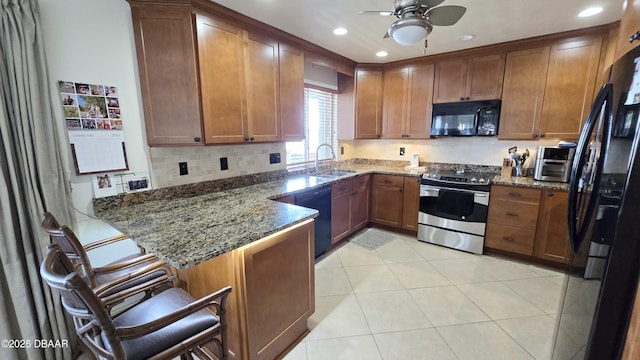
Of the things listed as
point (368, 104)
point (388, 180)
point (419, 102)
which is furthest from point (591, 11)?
point (388, 180)

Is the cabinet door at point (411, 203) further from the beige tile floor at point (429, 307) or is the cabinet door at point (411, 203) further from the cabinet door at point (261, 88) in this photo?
the cabinet door at point (261, 88)

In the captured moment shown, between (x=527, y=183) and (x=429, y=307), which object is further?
(x=527, y=183)

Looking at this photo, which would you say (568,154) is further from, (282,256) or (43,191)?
(43,191)

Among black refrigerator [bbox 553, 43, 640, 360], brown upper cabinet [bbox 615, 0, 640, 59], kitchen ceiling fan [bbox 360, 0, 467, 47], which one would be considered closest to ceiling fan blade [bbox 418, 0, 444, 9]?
kitchen ceiling fan [bbox 360, 0, 467, 47]

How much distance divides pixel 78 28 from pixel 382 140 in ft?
12.1

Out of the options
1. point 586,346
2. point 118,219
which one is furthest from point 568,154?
point 118,219

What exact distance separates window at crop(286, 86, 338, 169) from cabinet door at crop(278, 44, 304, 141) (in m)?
0.49

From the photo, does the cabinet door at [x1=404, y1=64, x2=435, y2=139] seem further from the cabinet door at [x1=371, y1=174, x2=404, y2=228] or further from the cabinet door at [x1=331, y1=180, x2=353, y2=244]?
the cabinet door at [x1=331, y1=180, x2=353, y2=244]

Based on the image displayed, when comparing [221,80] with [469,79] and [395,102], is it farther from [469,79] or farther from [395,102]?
[469,79]

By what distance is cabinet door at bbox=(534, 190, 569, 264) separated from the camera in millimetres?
2621

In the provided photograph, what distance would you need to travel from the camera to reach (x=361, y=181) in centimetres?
355

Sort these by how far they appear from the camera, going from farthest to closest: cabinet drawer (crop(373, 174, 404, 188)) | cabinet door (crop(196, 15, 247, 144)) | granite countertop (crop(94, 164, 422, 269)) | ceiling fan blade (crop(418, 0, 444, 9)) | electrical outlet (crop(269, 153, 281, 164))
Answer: cabinet drawer (crop(373, 174, 404, 188)) < electrical outlet (crop(269, 153, 281, 164)) < cabinet door (crop(196, 15, 247, 144)) < ceiling fan blade (crop(418, 0, 444, 9)) < granite countertop (crop(94, 164, 422, 269))

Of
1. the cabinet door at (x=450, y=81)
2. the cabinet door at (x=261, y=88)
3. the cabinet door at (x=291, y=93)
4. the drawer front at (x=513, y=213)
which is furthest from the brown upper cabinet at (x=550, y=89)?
the cabinet door at (x=261, y=88)

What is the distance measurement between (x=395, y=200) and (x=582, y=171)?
8.10 feet
